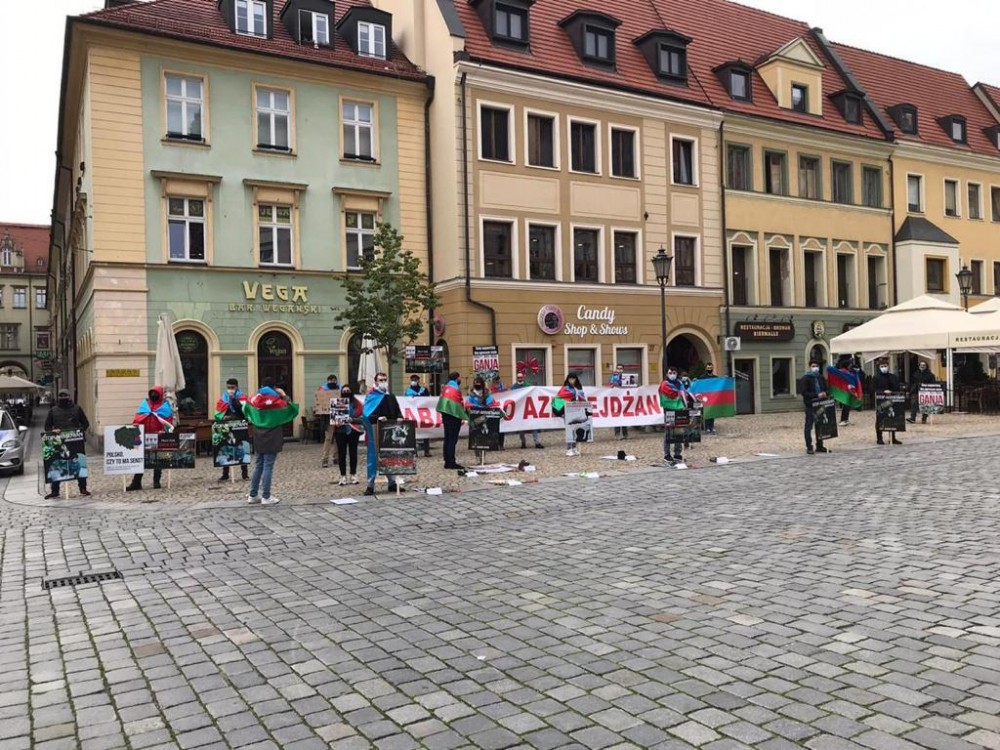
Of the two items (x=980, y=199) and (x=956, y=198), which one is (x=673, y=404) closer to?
(x=956, y=198)

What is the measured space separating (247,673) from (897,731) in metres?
3.53

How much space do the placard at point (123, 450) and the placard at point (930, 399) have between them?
2069 cm

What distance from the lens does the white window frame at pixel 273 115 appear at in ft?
78.5

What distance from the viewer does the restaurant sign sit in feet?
102

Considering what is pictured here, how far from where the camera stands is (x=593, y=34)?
95.1 feet

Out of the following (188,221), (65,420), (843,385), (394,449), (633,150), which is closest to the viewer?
(394,449)

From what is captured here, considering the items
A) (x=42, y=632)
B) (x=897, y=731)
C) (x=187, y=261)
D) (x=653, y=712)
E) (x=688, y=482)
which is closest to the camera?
(x=897, y=731)

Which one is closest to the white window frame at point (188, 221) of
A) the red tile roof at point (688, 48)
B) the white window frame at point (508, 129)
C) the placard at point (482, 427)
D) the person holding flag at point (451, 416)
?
the white window frame at point (508, 129)

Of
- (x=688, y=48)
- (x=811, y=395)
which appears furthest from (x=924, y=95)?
(x=811, y=395)

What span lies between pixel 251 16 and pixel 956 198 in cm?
3134

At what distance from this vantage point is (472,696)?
4.47 metres

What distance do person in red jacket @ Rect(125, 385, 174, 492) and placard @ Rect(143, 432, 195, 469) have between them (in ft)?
0.38

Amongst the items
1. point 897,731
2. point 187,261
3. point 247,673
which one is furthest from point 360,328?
point 897,731

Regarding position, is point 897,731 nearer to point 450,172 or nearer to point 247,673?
point 247,673
